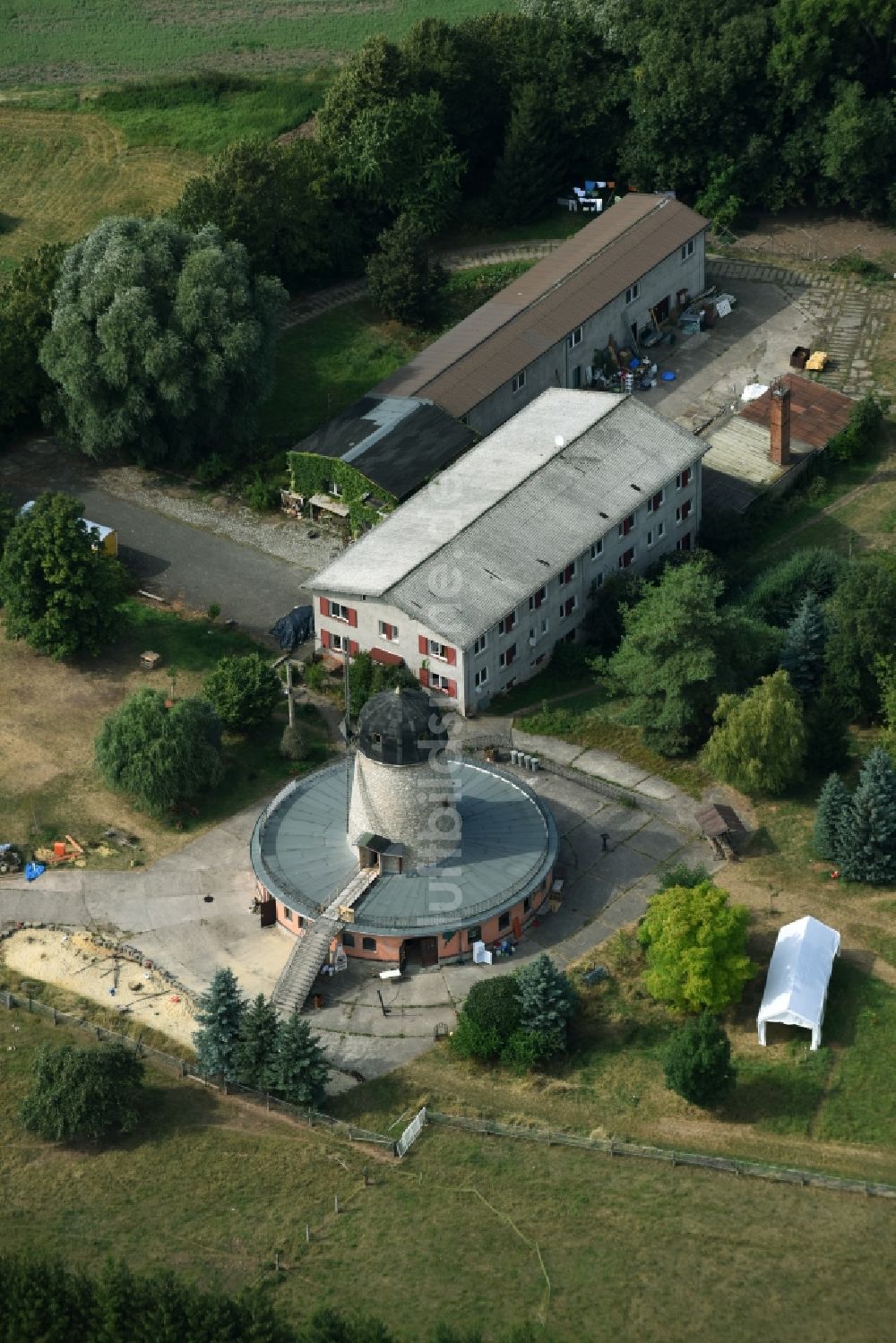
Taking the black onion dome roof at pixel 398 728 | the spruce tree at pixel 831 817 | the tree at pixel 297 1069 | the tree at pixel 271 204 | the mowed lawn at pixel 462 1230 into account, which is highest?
the tree at pixel 271 204

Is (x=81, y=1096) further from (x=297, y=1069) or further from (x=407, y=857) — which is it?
(x=407, y=857)

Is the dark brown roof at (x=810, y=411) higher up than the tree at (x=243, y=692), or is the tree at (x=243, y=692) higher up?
the dark brown roof at (x=810, y=411)

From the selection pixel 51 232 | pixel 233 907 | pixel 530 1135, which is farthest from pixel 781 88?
pixel 530 1135

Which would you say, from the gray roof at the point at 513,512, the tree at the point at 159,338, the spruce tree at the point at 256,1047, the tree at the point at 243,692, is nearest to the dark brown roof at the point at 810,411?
the gray roof at the point at 513,512

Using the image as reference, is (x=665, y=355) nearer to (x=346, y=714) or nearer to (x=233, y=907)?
(x=346, y=714)

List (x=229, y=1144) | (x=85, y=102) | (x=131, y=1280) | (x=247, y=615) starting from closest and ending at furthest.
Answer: (x=131, y=1280) < (x=229, y=1144) < (x=247, y=615) < (x=85, y=102)

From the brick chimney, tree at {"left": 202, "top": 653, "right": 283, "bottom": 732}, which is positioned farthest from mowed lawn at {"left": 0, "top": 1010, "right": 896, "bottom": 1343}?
the brick chimney

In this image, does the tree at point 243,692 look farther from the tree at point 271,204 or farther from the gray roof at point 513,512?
the tree at point 271,204
